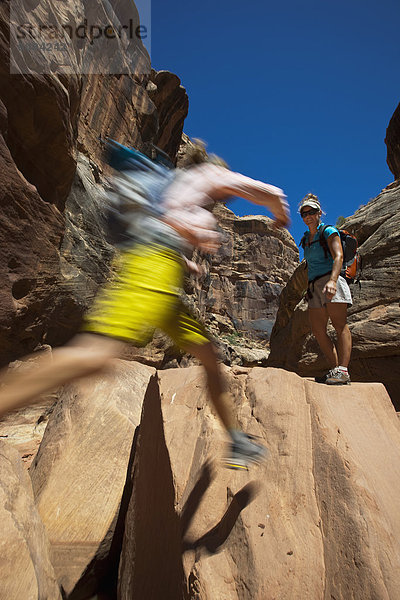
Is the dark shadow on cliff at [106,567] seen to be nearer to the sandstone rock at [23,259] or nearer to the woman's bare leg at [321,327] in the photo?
the woman's bare leg at [321,327]

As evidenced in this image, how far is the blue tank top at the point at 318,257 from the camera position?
3.46 metres

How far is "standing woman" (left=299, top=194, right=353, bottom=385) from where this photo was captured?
3168mm

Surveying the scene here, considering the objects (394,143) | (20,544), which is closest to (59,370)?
(20,544)

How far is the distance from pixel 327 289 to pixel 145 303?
1793mm

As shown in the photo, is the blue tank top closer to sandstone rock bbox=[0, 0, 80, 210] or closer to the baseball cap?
the baseball cap

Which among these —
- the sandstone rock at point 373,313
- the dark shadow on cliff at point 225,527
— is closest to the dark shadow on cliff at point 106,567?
the dark shadow on cliff at point 225,527

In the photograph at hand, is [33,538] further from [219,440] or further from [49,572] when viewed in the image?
[219,440]

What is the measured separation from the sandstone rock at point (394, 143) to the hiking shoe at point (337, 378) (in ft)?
45.1

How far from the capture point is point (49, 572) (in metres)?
1.95

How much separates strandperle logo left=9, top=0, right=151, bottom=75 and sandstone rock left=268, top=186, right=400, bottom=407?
239 inches

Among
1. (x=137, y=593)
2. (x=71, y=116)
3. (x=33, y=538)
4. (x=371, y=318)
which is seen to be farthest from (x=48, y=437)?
(x=371, y=318)

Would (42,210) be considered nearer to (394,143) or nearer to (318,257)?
(318,257)

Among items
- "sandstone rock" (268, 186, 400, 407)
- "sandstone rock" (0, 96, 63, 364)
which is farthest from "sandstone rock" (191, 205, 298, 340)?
"sandstone rock" (0, 96, 63, 364)

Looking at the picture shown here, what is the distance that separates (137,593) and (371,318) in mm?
5797
